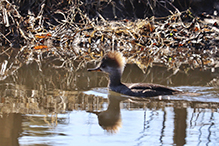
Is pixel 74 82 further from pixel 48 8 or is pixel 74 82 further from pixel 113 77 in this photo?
pixel 48 8

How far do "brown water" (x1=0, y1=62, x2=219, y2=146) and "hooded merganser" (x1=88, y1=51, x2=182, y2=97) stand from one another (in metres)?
0.15

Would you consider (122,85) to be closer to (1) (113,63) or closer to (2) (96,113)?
(1) (113,63)

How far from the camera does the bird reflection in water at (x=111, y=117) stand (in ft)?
12.8

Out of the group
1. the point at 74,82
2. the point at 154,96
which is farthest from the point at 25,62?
the point at 154,96

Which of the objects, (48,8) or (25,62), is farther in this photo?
(48,8)

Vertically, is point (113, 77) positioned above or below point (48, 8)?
below

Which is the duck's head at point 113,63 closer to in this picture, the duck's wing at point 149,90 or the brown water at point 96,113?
the brown water at point 96,113

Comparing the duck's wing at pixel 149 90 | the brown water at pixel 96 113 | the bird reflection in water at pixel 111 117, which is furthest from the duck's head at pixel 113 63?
the bird reflection in water at pixel 111 117

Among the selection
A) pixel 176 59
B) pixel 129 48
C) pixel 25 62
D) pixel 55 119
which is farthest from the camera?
pixel 129 48

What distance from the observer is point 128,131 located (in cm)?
373

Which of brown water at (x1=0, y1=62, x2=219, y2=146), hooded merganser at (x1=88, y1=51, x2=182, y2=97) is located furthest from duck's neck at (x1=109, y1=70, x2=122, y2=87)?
brown water at (x1=0, y1=62, x2=219, y2=146)

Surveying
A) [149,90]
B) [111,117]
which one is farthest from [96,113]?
[149,90]

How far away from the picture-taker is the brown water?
11.5 ft

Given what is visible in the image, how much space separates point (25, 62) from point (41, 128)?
4.15 m
